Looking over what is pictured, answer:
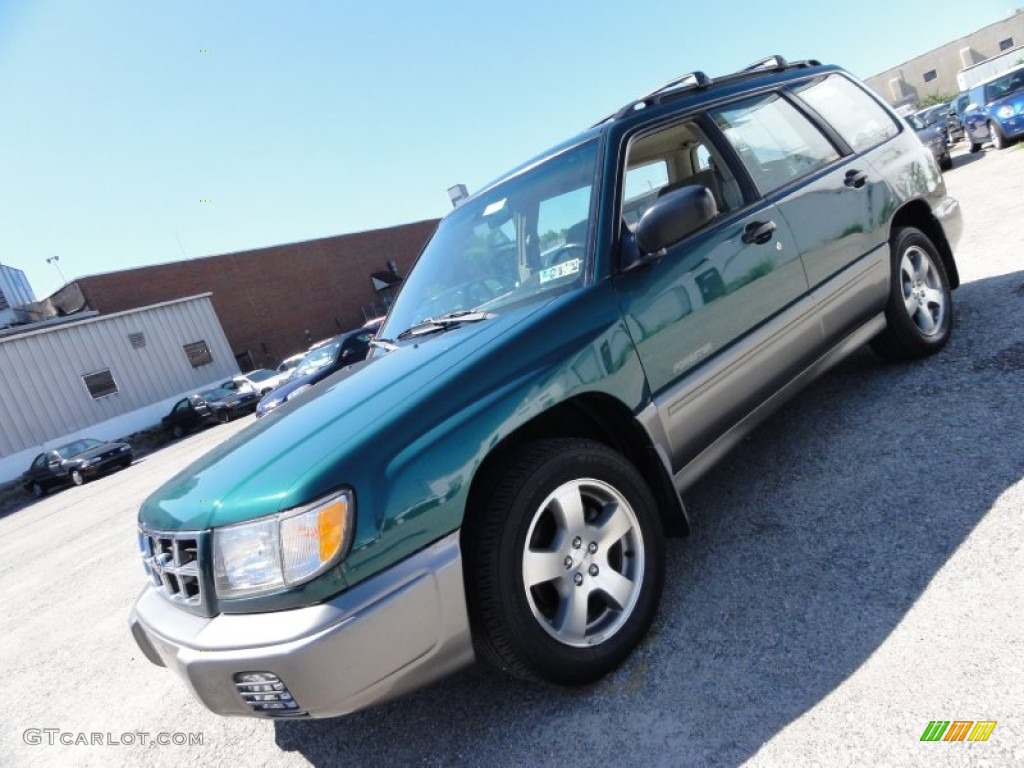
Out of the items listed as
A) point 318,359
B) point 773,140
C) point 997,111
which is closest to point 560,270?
point 773,140

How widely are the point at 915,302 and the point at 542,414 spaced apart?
2.90 meters

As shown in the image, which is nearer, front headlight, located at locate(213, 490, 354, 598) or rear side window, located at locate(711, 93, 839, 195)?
front headlight, located at locate(213, 490, 354, 598)

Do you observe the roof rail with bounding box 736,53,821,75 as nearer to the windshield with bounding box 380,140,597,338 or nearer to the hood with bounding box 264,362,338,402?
the windshield with bounding box 380,140,597,338

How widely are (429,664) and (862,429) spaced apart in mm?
2667

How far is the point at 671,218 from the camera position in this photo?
2471 mm

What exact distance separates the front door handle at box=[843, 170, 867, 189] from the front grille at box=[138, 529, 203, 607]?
3511 millimetres

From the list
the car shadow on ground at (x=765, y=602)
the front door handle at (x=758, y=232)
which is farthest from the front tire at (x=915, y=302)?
the front door handle at (x=758, y=232)

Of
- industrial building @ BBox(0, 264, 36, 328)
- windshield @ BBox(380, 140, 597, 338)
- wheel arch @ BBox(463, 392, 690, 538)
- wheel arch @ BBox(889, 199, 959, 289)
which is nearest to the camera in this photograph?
wheel arch @ BBox(463, 392, 690, 538)

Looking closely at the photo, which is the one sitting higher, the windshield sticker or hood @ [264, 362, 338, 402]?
the windshield sticker

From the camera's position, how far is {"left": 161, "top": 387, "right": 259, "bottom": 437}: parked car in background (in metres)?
24.2

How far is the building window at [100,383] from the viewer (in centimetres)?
2597

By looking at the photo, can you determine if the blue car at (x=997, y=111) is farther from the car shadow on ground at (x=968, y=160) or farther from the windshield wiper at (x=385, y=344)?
the windshield wiper at (x=385, y=344)

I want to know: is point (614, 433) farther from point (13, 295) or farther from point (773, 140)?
point (13, 295)

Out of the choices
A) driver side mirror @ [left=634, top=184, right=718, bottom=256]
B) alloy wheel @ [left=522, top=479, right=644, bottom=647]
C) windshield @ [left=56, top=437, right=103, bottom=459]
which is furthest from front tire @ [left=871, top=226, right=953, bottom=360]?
windshield @ [left=56, top=437, right=103, bottom=459]
